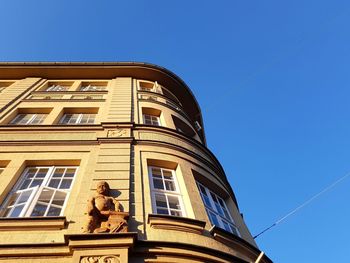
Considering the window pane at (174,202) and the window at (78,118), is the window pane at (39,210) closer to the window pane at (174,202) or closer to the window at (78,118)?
the window pane at (174,202)

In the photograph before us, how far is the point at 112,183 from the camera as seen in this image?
9.70 meters

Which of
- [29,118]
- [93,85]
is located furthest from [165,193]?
[93,85]

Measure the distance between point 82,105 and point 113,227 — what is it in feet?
33.1

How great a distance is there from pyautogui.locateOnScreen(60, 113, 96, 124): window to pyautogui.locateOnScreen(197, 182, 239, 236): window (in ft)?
22.2

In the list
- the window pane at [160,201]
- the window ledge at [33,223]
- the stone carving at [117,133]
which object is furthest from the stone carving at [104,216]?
the stone carving at [117,133]

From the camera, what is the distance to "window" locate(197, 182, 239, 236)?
408 inches

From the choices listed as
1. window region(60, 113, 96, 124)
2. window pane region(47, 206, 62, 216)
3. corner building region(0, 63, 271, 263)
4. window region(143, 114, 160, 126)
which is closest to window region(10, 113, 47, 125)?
corner building region(0, 63, 271, 263)

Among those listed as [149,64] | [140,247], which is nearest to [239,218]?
[140,247]

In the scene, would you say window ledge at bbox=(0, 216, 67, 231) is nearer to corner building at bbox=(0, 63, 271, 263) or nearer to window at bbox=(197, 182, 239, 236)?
corner building at bbox=(0, 63, 271, 263)

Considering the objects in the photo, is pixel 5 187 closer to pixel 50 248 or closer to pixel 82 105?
pixel 50 248

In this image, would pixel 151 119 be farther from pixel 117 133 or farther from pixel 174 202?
pixel 174 202

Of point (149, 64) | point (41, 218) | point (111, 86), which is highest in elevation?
point (149, 64)

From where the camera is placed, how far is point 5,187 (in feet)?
32.2

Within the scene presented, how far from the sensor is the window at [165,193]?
31.4ft
